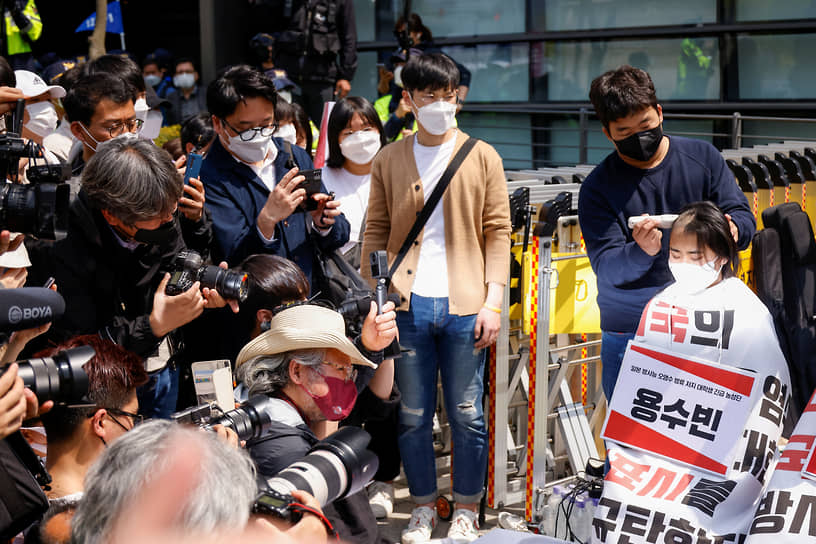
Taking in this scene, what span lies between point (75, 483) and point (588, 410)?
9.33ft

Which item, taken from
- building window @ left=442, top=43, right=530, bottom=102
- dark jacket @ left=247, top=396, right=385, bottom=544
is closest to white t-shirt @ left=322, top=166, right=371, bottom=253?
dark jacket @ left=247, top=396, right=385, bottom=544

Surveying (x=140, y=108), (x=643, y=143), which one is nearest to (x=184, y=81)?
(x=140, y=108)

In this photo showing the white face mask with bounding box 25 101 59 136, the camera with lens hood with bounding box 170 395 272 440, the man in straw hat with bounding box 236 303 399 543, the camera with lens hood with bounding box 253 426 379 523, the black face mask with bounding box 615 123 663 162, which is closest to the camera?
the camera with lens hood with bounding box 253 426 379 523

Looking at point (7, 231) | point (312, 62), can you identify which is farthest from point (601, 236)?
point (312, 62)

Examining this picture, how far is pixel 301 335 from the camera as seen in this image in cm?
267

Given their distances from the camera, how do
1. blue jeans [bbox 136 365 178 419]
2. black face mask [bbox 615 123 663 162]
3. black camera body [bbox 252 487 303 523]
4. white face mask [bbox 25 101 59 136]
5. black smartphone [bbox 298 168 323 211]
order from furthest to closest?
white face mask [bbox 25 101 59 136]
black smartphone [bbox 298 168 323 211]
black face mask [bbox 615 123 663 162]
blue jeans [bbox 136 365 178 419]
black camera body [bbox 252 487 303 523]

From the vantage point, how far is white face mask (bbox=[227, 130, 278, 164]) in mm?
3717

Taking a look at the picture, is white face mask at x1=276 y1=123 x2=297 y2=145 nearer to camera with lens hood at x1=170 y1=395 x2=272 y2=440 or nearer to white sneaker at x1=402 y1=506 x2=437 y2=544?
white sneaker at x1=402 y1=506 x2=437 y2=544

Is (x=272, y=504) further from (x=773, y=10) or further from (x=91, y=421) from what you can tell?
(x=773, y=10)

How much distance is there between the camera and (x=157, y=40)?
43.7ft

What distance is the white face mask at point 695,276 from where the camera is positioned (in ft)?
9.79

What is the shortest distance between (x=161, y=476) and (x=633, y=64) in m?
9.90

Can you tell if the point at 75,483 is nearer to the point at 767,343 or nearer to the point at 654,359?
the point at 654,359

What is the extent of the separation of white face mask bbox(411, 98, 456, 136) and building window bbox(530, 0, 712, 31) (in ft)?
23.6
